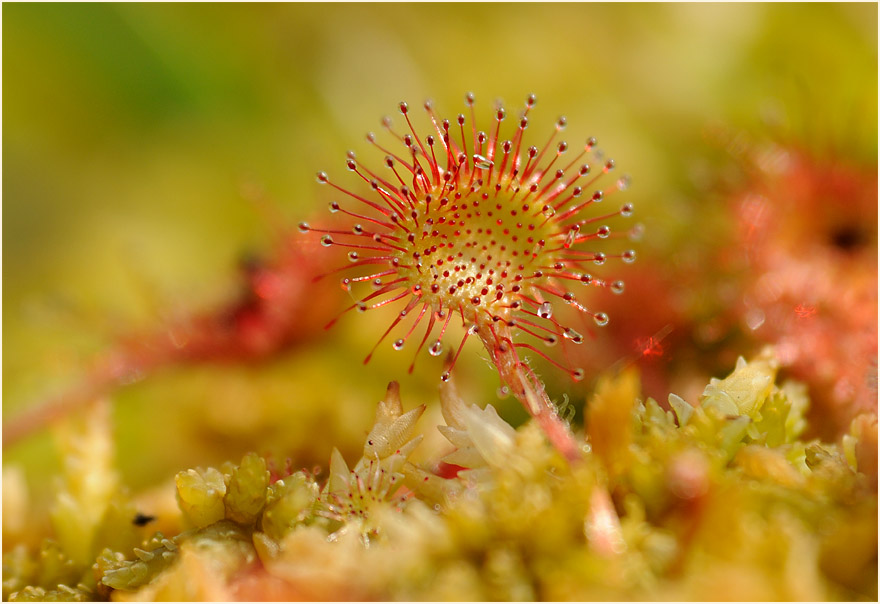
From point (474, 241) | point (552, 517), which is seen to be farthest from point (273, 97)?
point (552, 517)

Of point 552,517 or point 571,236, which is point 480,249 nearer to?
point 571,236

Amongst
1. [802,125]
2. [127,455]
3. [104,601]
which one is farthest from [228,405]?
[802,125]

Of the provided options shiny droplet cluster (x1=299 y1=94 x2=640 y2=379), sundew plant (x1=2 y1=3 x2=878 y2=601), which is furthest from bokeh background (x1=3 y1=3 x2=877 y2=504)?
shiny droplet cluster (x1=299 y1=94 x2=640 y2=379)

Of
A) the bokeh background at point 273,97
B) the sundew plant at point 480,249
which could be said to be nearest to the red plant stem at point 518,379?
the sundew plant at point 480,249

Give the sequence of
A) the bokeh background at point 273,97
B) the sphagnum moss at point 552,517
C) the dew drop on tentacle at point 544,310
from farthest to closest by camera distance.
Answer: the bokeh background at point 273,97
the dew drop on tentacle at point 544,310
the sphagnum moss at point 552,517

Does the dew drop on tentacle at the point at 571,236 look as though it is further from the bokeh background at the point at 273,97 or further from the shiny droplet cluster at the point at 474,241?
the bokeh background at the point at 273,97

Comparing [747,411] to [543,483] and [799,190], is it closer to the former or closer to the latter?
[543,483]

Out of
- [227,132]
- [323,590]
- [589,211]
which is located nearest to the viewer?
[323,590]

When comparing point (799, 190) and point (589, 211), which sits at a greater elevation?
point (589, 211)
